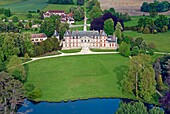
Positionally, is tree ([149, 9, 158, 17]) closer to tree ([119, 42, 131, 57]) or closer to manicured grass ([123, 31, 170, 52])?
manicured grass ([123, 31, 170, 52])

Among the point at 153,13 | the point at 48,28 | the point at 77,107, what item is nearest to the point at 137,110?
the point at 77,107

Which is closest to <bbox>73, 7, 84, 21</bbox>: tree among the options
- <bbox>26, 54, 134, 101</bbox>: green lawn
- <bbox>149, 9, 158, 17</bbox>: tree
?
<bbox>149, 9, 158, 17</bbox>: tree

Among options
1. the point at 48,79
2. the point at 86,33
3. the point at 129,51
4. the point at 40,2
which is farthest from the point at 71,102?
the point at 40,2

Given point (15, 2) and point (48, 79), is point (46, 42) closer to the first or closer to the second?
point (48, 79)

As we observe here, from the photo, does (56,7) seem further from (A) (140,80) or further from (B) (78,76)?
(A) (140,80)

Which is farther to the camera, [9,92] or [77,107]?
[77,107]
